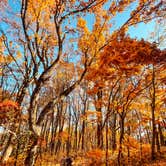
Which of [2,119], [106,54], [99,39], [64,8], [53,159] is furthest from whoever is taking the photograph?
[53,159]

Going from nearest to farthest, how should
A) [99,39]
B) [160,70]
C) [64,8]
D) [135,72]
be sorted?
[64,8] < [99,39] < [135,72] < [160,70]

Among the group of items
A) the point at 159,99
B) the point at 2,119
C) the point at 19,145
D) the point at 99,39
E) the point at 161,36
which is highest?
the point at 161,36

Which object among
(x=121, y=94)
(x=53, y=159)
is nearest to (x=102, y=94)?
(x=121, y=94)

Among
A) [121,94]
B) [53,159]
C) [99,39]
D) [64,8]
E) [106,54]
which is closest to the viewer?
[64,8]

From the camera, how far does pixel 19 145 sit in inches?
424

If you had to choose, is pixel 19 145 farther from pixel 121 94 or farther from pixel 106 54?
pixel 121 94

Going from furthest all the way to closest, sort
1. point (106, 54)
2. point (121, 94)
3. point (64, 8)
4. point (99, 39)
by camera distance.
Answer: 1. point (121, 94)
2. point (106, 54)
3. point (99, 39)
4. point (64, 8)

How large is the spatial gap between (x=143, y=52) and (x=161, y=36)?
2746mm

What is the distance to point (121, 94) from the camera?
17734mm

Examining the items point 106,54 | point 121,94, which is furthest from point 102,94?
point 106,54

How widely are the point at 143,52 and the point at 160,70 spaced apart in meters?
2.68

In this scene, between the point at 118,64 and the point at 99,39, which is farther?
the point at 118,64

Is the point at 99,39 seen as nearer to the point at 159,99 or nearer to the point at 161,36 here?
the point at 161,36

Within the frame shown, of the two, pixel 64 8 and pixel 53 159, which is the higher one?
pixel 64 8
